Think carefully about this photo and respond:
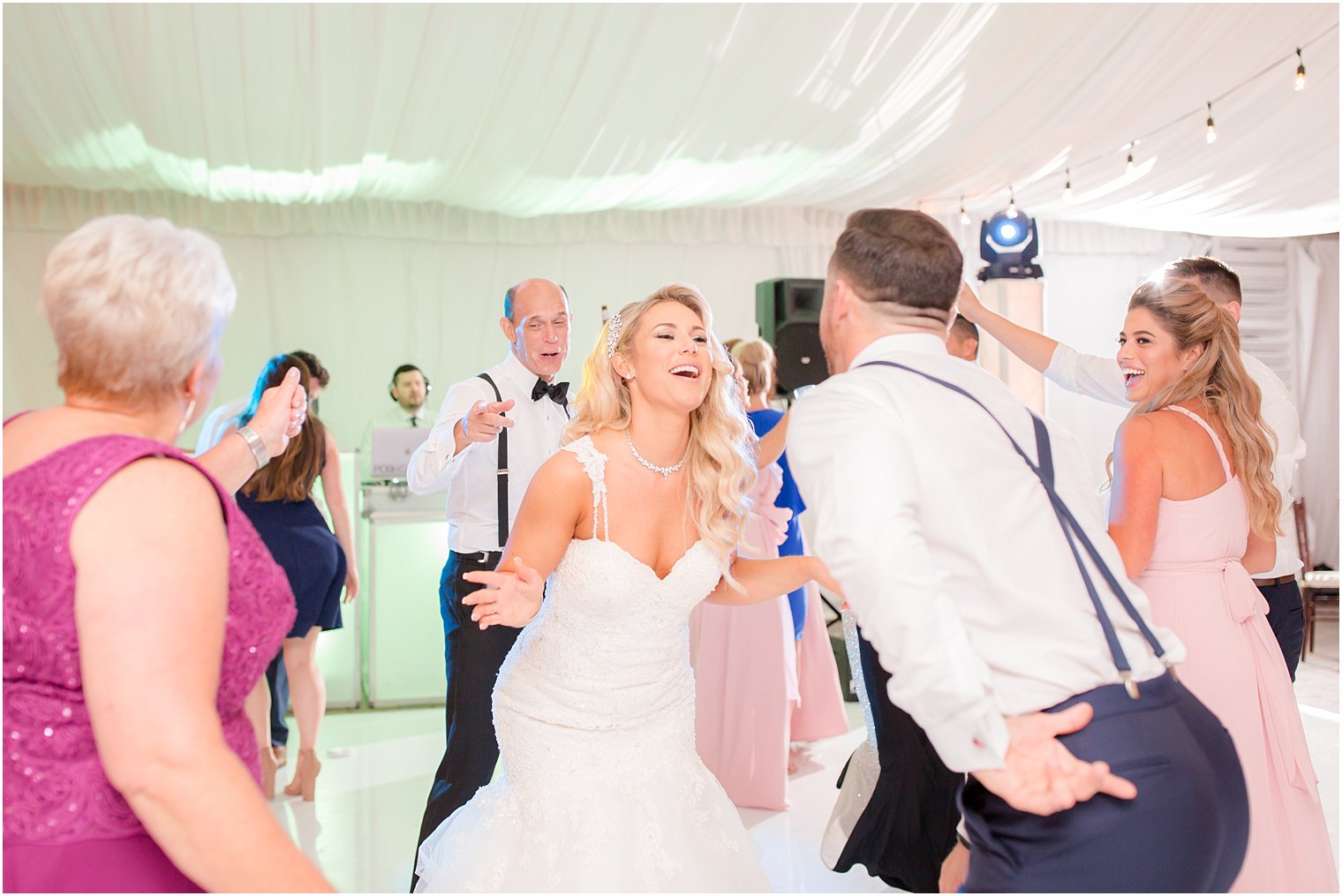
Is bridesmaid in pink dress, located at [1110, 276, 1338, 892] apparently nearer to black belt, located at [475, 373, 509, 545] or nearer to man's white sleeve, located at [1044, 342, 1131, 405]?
man's white sleeve, located at [1044, 342, 1131, 405]

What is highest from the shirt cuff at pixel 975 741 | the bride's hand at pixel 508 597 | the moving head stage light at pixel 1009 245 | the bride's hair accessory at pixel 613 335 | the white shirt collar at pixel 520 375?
the moving head stage light at pixel 1009 245

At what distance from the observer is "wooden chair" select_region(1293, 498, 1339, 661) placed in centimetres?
680

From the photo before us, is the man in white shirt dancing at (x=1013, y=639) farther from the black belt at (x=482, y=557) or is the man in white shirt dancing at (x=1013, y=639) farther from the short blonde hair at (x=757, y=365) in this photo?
the short blonde hair at (x=757, y=365)

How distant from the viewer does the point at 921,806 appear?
10.4ft

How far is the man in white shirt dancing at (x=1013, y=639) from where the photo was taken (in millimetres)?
1454

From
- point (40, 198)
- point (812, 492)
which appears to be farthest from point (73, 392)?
point (40, 198)

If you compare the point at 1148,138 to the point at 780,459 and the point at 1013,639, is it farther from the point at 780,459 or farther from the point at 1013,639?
the point at 1013,639

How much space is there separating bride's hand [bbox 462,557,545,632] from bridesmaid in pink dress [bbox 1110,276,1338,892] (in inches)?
48.0

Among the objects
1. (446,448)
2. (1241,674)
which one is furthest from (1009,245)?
(1241,674)

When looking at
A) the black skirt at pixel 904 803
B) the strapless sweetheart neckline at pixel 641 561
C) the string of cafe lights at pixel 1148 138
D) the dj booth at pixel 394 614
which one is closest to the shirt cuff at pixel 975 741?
the strapless sweetheart neckline at pixel 641 561

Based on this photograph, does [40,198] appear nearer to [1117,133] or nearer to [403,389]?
[403,389]

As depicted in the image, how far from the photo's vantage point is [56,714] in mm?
1264

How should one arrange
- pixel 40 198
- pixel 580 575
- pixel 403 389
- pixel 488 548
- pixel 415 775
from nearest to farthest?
pixel 580 575, pixel 488 548, pixel 415 775, pixel 403 389, pixel 40 198

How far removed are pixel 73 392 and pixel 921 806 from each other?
253 cm
